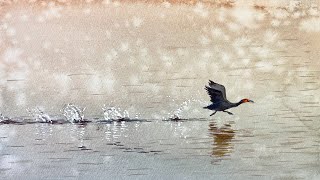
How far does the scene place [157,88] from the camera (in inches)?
62.0

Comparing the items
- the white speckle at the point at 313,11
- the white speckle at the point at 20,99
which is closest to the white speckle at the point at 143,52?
the white speckle at the point at 20,99

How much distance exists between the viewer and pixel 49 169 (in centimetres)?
156

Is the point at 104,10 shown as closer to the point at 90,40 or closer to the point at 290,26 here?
the point at 90,40

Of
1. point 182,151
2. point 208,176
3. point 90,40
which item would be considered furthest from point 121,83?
point 208,176

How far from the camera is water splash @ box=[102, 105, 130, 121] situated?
1.57 m

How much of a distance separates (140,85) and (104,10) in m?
0.25

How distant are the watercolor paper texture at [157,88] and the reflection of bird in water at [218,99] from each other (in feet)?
0.05

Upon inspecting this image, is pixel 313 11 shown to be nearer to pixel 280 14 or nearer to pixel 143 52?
pixel 280 14

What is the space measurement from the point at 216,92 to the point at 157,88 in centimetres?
18

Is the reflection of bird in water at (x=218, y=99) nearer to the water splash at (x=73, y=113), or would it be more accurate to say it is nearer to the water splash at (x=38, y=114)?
the water splash at (x=73, y=113)

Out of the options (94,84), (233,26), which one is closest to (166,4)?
(233,26)

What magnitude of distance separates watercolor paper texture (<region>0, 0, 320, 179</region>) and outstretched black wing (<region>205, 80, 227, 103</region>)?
19 mm

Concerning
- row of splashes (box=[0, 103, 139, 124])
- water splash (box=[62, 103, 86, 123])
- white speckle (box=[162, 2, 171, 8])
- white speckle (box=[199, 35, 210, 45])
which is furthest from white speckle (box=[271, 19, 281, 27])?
water splash (box=[62, 103, 86, 123])

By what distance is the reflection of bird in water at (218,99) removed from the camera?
61.6 inches
